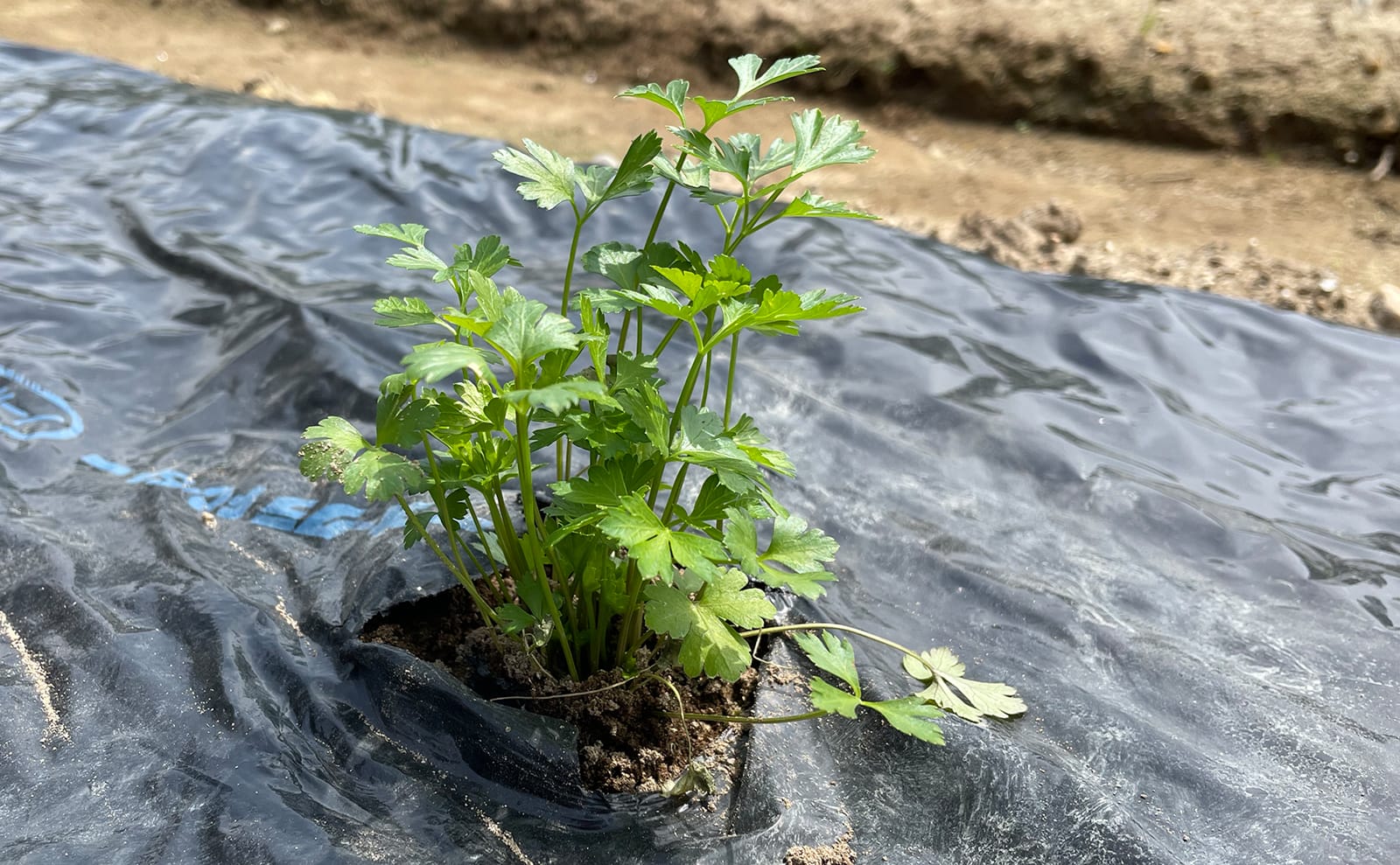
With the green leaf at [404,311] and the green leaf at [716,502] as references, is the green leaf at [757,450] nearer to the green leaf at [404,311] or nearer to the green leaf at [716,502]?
the green leaf at [716,502]

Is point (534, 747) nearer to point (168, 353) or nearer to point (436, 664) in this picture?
point (436, 664)

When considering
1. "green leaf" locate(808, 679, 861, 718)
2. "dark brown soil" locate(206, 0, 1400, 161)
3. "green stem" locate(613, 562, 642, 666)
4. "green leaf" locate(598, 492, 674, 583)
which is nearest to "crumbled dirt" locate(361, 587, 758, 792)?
"green stem" locate(613, 562, 642, 666)

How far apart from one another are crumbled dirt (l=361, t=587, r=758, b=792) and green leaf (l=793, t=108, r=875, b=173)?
0.79 meters

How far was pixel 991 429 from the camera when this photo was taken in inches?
90.4

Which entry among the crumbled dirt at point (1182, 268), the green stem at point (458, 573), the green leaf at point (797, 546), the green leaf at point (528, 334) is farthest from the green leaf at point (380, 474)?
the crumbled dirt at point (1182, 268)

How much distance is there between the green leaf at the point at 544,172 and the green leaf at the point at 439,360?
0.33 metres

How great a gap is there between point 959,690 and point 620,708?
1.87 feet

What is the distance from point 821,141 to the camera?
1.28 metres

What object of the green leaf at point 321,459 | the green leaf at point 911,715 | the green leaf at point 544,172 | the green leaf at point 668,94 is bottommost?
the green leaf at point 911,715

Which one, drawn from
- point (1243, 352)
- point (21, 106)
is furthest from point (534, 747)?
point (21, 106)

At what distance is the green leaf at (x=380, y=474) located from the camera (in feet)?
3.78

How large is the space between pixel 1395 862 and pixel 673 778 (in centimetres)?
109

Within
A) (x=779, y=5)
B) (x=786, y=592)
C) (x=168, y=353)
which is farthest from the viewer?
(x=779, y=5)

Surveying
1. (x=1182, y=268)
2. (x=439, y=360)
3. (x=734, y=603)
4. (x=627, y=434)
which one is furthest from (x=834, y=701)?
(x=1182, y=268)
